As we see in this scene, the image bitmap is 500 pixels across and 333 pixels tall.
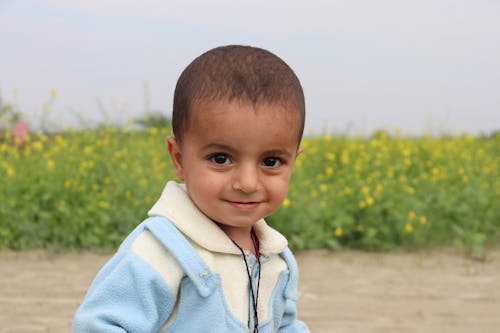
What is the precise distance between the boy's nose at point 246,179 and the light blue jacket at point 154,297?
0.24 meters

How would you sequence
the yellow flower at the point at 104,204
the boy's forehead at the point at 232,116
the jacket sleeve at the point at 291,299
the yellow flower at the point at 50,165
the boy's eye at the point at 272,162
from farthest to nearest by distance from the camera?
the yellow flower at the point at 50,165 < the yellow flower at the point at 104,204 < the jacket sleeve at the point at 291,299 < the boy's eye at the point at 272,162 < the boy's forehead at the point at 232,116

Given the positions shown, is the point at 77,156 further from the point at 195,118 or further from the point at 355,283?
the point at 195,118

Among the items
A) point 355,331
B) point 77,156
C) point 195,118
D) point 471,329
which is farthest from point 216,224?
point 77,156

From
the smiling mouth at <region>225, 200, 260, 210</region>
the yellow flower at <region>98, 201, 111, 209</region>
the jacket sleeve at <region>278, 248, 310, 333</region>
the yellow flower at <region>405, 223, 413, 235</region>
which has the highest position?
the smiling mouth at <region>225, 200, 260, 210</region>

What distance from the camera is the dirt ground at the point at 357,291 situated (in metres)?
4.23

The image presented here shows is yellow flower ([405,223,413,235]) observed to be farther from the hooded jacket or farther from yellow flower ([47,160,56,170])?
the hooded jacket

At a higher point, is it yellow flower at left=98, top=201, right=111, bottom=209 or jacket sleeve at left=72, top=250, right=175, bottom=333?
jacket sleeve at left=72, top=250, right=175, bottom=333

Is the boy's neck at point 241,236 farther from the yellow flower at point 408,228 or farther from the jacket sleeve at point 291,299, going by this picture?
the yellow flower at point 408,228

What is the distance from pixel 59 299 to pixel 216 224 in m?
2.64

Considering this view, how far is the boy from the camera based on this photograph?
2037 millimetres

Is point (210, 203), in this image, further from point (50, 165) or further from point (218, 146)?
point (50, 165)

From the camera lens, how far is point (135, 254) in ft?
6.86

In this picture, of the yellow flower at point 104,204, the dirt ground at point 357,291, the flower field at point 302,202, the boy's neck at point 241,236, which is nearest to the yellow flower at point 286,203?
the flower field at point 302,202

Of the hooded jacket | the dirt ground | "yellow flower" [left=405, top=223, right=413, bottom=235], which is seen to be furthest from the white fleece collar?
"yellow flower" [left=405, top=223, right=413, bottom=235]
